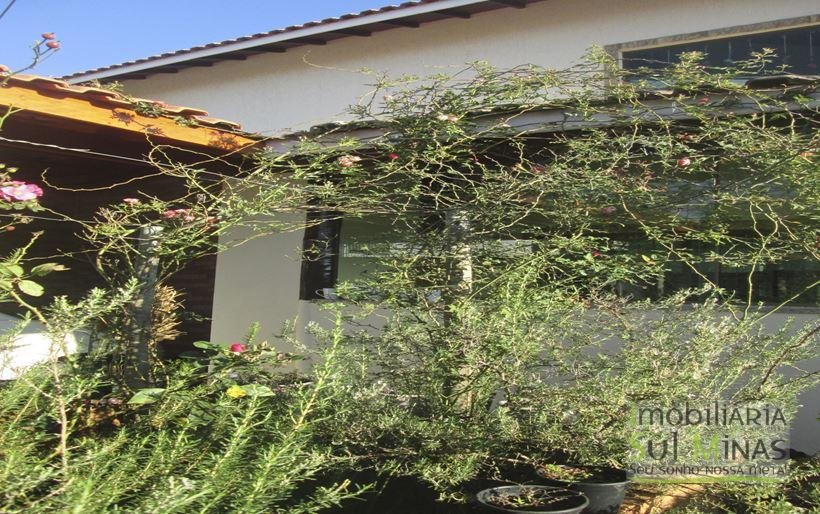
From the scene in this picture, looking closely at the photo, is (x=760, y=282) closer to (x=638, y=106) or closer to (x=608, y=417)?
(x=638, y=106)

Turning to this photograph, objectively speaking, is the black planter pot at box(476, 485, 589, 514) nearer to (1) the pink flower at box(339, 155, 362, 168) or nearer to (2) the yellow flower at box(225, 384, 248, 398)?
(2) the yellow flower at box(225, 384, 248, 398)

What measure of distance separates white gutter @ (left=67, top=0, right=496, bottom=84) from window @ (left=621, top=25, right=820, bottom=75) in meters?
2.02

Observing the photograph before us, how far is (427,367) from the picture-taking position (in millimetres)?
3699

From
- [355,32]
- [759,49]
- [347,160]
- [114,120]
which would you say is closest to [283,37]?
[355,32]

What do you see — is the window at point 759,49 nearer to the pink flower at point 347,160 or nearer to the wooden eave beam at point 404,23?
the wooden eave beam at point 404,23

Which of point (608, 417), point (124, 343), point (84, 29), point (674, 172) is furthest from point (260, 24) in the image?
point (608, 417)

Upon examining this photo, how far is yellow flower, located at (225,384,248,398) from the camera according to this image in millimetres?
3424

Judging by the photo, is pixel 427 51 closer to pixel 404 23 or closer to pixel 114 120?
pixel 404 23

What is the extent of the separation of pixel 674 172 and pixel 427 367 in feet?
6.47
